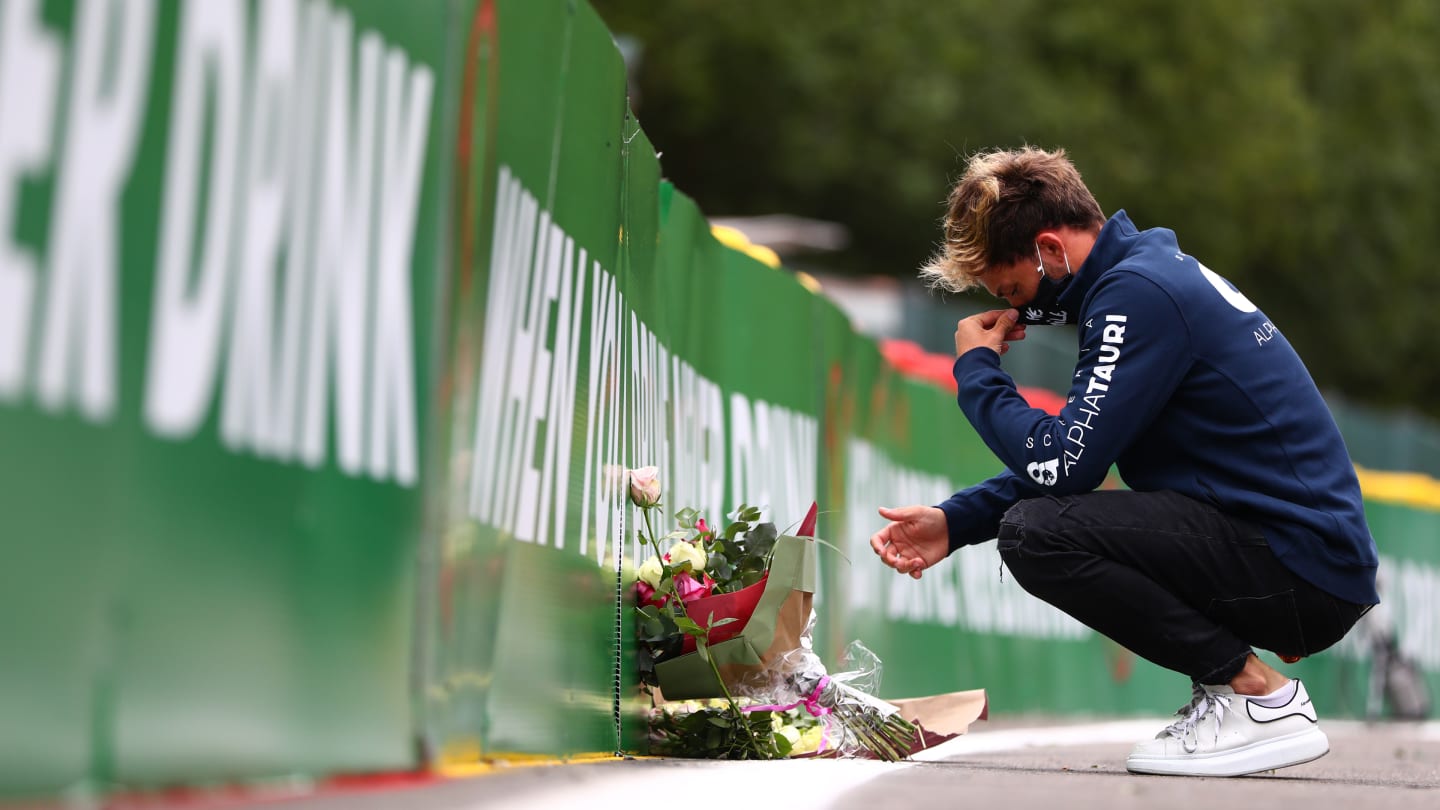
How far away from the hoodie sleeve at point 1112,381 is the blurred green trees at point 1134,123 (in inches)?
682

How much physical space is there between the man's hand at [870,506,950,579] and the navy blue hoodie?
37 centimetres

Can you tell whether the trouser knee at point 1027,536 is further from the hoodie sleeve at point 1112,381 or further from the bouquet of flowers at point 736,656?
the bouquet of flowers at point 736,656

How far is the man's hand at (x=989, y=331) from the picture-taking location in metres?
4.60

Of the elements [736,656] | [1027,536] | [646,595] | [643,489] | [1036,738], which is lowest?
[1036,738]

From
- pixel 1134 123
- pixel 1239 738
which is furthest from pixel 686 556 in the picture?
pixel 1134 123

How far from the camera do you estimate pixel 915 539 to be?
4.77 metres

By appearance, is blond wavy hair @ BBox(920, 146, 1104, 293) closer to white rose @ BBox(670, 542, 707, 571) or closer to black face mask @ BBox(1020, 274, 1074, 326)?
black face mask @ BBox(1020, 274, 1074, 326)

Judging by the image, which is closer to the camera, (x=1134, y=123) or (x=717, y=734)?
(x=717, y=734)

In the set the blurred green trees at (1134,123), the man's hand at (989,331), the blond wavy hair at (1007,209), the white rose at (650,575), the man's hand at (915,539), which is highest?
the blurred green trees at (1134,123)

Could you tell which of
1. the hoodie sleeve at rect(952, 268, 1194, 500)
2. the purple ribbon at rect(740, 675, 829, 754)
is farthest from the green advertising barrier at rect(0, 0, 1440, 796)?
the hoodie sleeve at rect(952, 268, 1194, 500)

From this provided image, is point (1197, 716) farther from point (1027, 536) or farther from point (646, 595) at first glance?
point (646, 595)

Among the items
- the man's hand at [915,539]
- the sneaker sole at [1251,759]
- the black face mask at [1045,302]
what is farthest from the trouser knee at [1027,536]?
the sneaker sole at [1251,759]

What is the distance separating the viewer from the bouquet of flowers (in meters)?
4.41

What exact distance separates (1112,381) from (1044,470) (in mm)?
273
